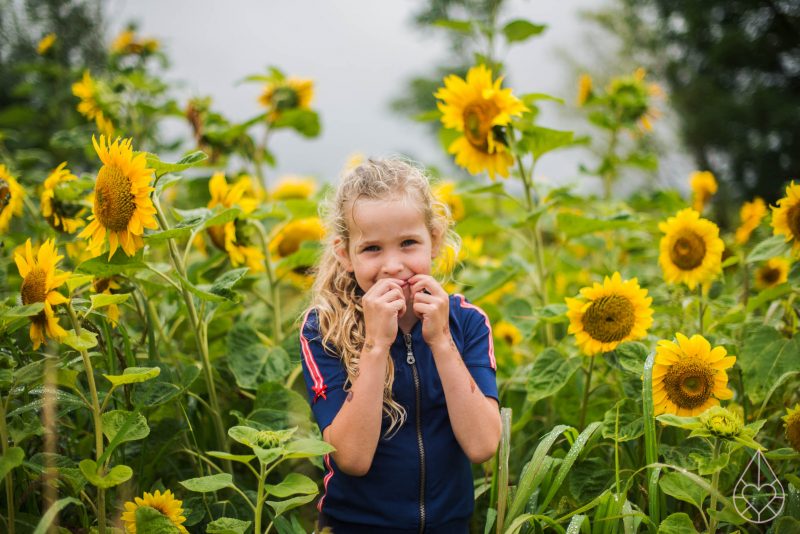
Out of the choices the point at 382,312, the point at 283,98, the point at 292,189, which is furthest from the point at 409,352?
the point at 292,189

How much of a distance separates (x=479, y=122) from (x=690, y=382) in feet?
2.85

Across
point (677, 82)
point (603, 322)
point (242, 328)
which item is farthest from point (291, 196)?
point (677, 82)

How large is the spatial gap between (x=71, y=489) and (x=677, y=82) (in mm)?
9606

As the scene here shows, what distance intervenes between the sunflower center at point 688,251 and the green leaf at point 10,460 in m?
Answer: 1.57

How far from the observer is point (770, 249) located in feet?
5.97

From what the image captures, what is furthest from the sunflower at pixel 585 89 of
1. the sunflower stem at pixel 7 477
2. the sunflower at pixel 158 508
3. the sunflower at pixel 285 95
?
the sunflower stem at pixel 7 477

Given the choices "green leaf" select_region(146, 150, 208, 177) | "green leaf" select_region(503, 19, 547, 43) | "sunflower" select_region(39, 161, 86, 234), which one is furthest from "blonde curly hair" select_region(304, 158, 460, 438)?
"green leaf" select_region(503, 19, 547, 43)

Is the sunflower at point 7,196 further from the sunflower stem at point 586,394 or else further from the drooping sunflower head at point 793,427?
the drooping sunflower head at point 793,427

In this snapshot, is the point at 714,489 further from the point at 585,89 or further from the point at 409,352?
the point at 585,89

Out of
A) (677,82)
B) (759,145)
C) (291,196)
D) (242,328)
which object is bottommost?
(242,328)

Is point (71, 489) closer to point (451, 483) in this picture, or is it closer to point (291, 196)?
point (451, 483)

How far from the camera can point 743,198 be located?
8.12 m

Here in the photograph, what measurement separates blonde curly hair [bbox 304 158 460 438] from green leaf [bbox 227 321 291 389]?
23 centimetres

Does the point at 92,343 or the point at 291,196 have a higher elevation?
the point at 291,196
